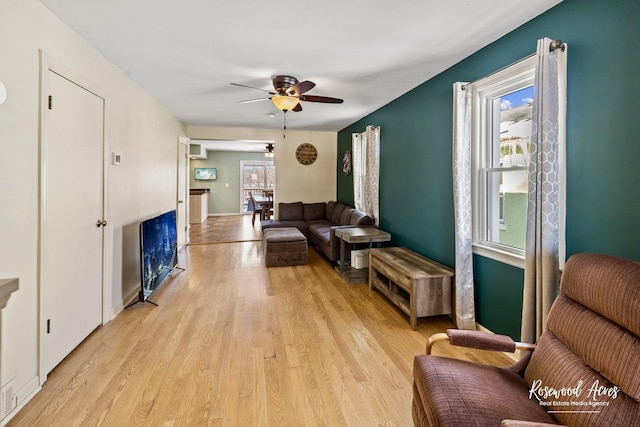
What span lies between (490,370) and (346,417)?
32.4 inches

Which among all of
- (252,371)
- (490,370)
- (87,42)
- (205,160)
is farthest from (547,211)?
(205,160)

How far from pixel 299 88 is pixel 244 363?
2.57 metres

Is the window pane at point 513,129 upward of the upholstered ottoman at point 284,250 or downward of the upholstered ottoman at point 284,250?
upward

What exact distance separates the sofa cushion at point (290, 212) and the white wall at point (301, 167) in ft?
0.85

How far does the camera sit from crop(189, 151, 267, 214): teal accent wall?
10977mm

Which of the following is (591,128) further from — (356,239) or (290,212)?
(290,212)

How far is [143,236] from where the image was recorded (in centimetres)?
295

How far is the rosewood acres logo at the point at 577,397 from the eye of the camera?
1078 millimetres

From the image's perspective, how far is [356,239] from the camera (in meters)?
3.92

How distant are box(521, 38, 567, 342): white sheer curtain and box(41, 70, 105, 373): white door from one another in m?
3.18

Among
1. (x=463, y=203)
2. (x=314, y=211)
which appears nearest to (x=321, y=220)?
(x=314, y=211)

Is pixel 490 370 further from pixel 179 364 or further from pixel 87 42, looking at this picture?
pixel 87 42

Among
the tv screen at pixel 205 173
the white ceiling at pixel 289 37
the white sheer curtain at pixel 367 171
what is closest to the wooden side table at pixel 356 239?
the white sheer curtain at pixel 367 171

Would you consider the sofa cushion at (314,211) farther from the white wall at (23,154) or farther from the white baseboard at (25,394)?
the white baseboard at (25,394)
